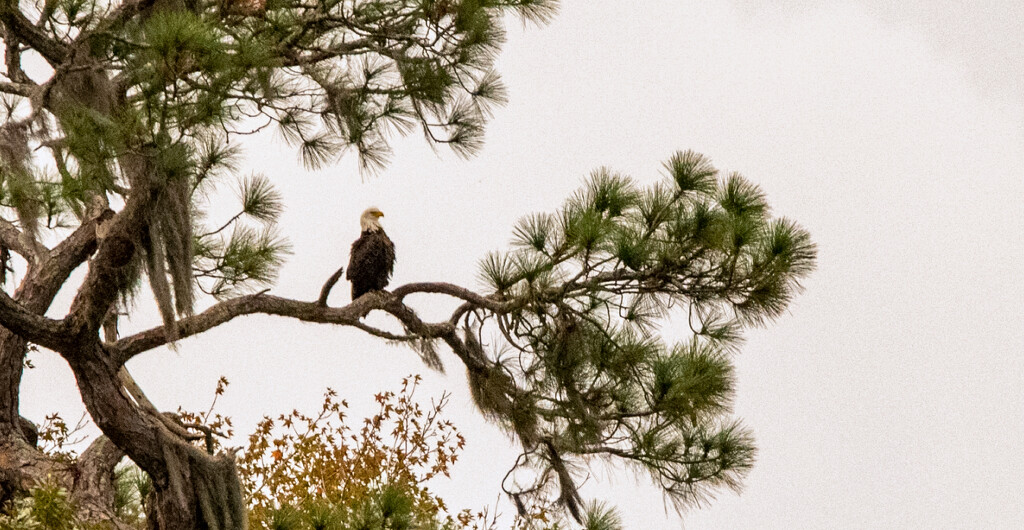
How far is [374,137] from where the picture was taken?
448 centimetres

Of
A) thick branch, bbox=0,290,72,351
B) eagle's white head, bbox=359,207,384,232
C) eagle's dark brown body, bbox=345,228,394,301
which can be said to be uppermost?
eagle's white head, bbox=359,207,384,232

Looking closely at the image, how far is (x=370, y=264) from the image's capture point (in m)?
5.48

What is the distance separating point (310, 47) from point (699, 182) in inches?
49.2

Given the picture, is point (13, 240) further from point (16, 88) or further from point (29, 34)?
point (29, 34)

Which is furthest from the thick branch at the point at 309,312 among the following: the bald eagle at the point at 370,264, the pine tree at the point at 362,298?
the bald eagle at the point at 370,264

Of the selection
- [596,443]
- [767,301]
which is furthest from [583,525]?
[767,301]

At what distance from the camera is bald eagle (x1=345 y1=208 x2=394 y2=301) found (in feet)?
18.0

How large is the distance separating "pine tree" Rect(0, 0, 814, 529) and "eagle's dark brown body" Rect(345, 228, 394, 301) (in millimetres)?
914

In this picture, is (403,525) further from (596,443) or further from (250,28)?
(250,28)

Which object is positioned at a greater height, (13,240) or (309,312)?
(13,240)

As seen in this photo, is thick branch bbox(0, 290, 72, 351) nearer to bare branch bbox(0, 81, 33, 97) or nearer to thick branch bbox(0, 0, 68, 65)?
thick branch bbox(0, 0, 68, 65)

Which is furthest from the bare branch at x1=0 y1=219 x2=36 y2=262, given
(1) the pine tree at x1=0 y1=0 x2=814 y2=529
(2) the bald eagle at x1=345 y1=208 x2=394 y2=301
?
(2) the bald eagle at x1=345 y1=208 x2=394 y2=301

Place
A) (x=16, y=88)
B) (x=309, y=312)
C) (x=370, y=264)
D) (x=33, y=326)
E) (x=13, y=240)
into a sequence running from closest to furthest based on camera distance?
(x=33, y=326) < (x=309, y=312) < (x=16, y=88) < (x=13, y=240) < (x=370, y=264)

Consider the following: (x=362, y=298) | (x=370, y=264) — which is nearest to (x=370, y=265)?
(x=370, y=264)
